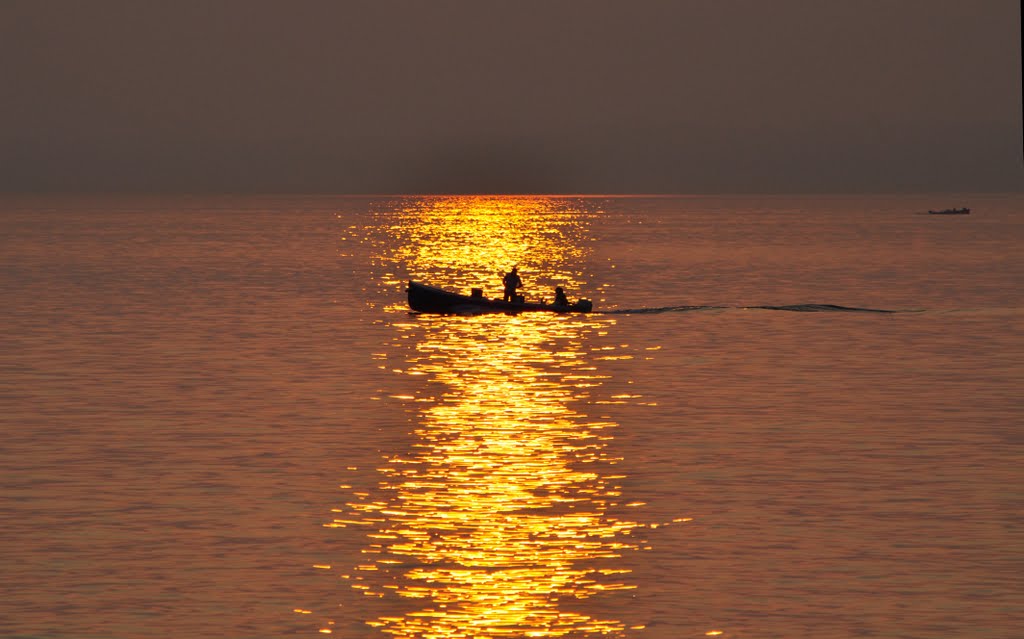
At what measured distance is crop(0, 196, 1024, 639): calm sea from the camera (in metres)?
20.7

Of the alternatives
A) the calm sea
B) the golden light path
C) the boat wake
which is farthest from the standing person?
the golden light path

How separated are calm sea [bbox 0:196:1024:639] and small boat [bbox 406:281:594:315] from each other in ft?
3.58

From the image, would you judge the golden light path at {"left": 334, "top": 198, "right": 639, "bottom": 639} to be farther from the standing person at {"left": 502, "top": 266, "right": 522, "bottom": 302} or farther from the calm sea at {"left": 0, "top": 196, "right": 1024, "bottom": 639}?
the standing person at {"left": 502, "top": 266, "right": 522, "bottom": 302}

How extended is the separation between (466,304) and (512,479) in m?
41.4

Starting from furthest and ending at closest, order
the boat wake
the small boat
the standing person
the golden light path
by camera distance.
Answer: the boat wake, the small boat, the standing person, the golden light path

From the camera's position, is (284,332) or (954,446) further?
(284,332)

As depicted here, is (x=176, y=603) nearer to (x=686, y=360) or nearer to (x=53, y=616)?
(x=53, y=616)

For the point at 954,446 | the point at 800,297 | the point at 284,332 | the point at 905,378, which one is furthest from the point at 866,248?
the point at 954,446

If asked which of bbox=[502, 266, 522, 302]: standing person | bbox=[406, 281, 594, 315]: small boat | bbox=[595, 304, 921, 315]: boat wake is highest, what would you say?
bbox=[502, 266, 522, 302]: standing person

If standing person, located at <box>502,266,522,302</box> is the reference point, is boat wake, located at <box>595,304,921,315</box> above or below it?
below

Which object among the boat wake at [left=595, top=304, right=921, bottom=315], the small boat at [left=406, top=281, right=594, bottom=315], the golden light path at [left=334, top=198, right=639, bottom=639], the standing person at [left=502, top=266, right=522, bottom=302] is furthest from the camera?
the boat wake at [left=595, top=304, right=921, bottom=315]

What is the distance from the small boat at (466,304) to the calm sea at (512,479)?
1.09m

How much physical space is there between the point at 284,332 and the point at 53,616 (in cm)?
4540

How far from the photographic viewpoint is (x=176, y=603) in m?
20.9
